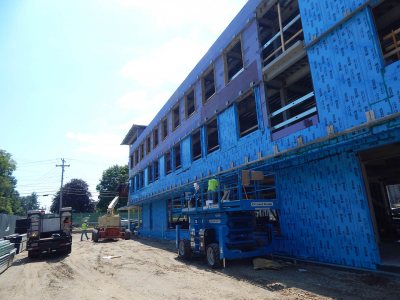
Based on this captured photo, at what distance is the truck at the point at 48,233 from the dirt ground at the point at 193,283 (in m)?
3.42

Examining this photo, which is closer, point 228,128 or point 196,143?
point 228,128

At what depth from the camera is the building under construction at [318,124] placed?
8219mm

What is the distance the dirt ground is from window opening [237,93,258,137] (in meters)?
6.63

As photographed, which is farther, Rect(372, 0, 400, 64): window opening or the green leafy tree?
the green leafy tree

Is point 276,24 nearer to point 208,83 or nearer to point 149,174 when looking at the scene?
point 208,83

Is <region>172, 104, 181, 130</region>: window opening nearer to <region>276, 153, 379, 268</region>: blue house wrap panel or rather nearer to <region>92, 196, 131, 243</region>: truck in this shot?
<region>92, 196, 131, 243</region>: truck

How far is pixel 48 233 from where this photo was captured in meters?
16.7

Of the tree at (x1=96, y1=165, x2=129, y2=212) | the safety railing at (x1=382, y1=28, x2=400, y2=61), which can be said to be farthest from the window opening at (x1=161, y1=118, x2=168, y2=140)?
the tree at (x1=96, y1=165, x2=129, y2=212)

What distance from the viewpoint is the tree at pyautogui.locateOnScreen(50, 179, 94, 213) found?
65.9 meters

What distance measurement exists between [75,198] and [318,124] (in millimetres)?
67016

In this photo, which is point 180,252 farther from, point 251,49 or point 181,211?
point 251,49

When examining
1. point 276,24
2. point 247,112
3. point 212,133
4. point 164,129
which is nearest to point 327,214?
point 247,112

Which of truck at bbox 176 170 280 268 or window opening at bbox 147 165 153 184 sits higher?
window opening at bbox 147 165 153 184

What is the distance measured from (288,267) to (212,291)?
3680 millimetres
